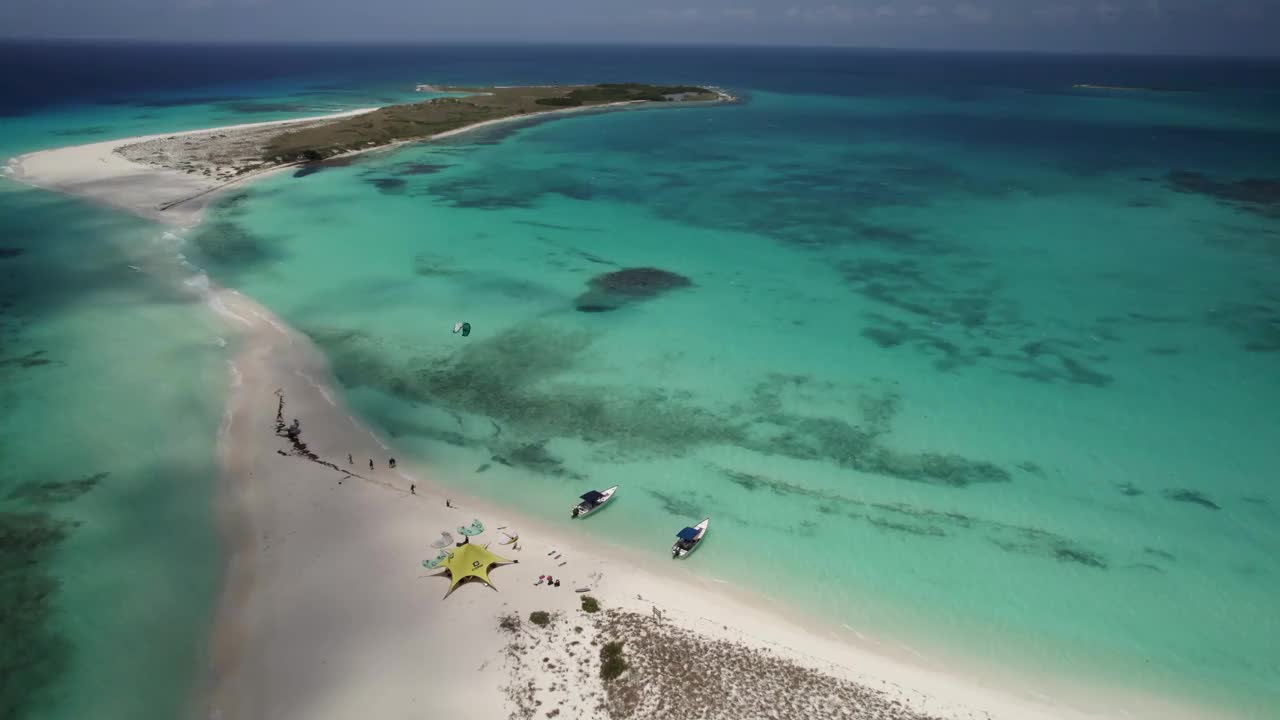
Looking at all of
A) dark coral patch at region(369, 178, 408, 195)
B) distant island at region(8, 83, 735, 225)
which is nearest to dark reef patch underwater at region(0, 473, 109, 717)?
distant island at region(8, 83, 735, 225)

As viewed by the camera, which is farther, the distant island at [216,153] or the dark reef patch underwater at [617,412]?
the distant island at [216,153]

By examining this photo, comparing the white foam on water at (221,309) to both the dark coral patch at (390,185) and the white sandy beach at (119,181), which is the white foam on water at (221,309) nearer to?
the white sandy beach at (119,181)

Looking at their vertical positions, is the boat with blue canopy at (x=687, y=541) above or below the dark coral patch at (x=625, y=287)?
below

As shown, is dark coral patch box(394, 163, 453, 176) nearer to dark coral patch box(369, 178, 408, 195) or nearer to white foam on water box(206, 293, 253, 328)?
dark coral patch box(369, 178, 408, 195)

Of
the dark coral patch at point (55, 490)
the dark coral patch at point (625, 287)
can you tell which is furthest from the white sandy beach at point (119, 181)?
the dark coral patch at point (625, 287)

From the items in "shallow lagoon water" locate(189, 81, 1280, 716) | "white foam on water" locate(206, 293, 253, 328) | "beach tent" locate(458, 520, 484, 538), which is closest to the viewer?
"shallow lagoon water" locate(189, 81, 1280, 716)

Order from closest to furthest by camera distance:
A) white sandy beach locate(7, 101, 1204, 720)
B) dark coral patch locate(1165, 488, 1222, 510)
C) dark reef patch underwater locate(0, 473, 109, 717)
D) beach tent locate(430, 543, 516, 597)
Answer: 1. white sandy beach locate(7, 101, 1204, 720)
2. dark reef patch underwater locate(0, 473, 109, 717)
3. beach tent locate(430, 543, 516, 597)
4. dark coral patch locate(1165, 488, 1222, 510)

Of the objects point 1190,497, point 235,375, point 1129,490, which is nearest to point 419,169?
point 235,375

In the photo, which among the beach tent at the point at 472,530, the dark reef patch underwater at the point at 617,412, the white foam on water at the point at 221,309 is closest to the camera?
the beach tent at the point at 472,530
